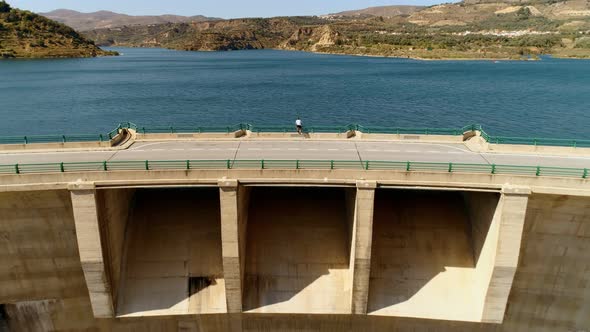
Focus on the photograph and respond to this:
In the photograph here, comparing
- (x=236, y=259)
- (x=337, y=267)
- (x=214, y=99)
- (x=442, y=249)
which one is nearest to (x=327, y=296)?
(x=337, y=267)

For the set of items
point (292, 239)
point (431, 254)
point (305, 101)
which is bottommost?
point (431, 254)

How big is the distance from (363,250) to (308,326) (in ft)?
18.1

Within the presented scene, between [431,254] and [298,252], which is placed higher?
[431,254]

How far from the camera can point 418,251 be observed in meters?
23.3

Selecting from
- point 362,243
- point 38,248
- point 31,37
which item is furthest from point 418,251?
point 31,37

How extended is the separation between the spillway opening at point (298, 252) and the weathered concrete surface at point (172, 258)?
210 centimetres

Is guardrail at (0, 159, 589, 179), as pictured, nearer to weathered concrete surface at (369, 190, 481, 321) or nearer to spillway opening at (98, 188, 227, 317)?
spillway opening at (98, 188, 227, 317)

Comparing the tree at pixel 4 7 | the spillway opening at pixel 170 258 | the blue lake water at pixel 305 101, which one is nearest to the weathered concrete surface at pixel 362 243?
the spillway opening at pixel 170 258

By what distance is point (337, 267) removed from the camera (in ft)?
75.6

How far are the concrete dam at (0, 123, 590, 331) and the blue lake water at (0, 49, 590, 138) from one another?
33.4 metres

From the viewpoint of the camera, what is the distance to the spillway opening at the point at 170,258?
2195 cm

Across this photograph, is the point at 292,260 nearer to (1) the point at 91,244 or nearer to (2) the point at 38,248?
(1) the point at 91,244

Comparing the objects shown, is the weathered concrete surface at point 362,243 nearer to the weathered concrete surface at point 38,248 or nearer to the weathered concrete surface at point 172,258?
the weathered concrete surface at point 172,258

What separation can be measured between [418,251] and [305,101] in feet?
181
